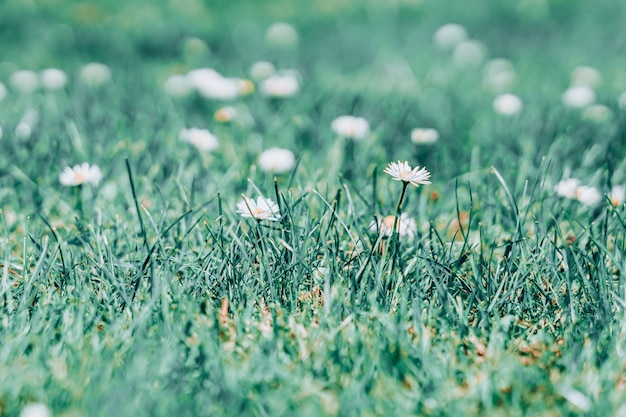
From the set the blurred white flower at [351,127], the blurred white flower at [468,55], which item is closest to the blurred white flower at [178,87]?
the blurred white flower at [351,127]

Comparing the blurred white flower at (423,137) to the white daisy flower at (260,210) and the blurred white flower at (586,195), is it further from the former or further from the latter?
the white daisy flower at (260,210)

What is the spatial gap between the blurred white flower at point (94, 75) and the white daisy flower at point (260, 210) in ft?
5.21

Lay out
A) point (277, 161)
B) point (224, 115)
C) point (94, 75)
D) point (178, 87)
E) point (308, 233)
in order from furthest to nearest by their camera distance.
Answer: point (94, 75) < point (178, 87) < point (224, 115) < point (277, 161) < point (308, 233)

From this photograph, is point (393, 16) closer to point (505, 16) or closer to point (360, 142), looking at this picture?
point (505, 16)

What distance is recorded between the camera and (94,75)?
3.09 meters

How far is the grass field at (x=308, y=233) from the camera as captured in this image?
4.35 ft

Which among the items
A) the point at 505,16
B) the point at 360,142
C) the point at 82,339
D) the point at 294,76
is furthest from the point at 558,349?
the point at 505,16

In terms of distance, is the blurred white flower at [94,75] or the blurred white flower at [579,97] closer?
the blurred white flower at [579,97]

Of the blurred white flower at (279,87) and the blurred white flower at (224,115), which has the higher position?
the blurred white flower at (279,87)

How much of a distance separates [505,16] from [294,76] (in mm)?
1950

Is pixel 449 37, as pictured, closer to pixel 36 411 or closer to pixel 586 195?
pixel 586 195

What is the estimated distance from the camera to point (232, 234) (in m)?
1.70

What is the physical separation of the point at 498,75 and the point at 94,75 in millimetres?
1822

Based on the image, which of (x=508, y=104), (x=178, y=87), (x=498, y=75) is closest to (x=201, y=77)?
(x=178, y=87)
